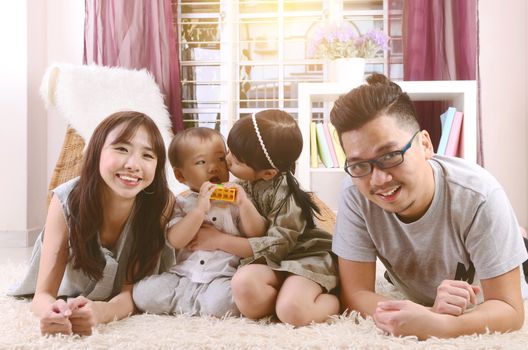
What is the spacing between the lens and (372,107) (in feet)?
3.72

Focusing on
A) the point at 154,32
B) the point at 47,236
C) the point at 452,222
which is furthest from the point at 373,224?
the point at 154,32

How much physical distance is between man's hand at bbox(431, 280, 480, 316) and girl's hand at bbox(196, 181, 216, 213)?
58 centimetres

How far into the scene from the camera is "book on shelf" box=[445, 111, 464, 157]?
9.16 feet

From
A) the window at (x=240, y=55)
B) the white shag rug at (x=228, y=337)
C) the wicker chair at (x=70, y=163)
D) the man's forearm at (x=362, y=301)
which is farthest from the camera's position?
the window at (x=240, y=55)

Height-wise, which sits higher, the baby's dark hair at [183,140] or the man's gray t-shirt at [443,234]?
the baby's dark hair at [183,140]

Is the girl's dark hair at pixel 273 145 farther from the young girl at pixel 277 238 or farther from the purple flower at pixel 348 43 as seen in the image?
the purple flower at pixel 348 43

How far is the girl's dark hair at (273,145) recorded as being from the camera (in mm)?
1426

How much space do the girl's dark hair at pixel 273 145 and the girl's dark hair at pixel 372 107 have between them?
27 centimetres

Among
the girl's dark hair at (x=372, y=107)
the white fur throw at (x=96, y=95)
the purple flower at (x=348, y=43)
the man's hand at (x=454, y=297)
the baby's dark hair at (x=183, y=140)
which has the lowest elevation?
the man's hand at (x=454, y=297)

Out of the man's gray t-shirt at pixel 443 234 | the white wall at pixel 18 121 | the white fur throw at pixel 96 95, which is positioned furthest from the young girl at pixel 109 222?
the white wall at pixel 18 121

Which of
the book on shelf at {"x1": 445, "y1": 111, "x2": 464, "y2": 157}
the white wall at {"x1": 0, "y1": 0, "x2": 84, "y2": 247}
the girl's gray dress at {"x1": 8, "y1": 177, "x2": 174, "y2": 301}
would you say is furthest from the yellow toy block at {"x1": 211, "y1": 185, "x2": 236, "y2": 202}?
the white wall at {"x1": 0, "y1": 0, "x2": 84, "y2": 247}

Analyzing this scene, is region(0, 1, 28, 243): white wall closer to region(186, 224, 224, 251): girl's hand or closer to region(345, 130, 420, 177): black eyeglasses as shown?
region(186, 224, 224, 251): girl's hand

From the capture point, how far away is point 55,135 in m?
3.49

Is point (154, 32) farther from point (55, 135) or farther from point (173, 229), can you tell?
point (173, 229)
